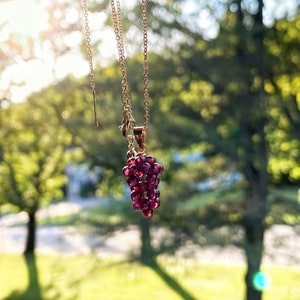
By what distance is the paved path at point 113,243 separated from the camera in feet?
13.1

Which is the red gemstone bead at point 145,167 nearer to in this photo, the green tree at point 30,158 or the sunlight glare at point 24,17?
the sunlight glare at point 24,17

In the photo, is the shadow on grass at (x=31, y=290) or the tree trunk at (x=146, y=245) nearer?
the tree trunk at (x=146, y=245)

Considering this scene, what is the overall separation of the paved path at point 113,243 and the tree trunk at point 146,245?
0.32ft

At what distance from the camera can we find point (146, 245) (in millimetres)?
4082

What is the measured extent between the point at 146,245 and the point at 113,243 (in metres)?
4.78

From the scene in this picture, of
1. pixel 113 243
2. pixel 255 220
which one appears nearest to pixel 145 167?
pixel 255 220

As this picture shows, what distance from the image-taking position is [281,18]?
13.2ft

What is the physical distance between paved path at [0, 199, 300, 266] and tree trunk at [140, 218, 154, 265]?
0.10 m

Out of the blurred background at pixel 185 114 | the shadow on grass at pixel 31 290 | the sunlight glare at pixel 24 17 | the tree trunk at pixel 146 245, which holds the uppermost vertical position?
the sunlight glare at pixel 24 17

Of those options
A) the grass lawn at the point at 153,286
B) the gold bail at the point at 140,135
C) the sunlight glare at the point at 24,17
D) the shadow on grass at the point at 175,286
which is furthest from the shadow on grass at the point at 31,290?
the gold bail at the point at 140,135

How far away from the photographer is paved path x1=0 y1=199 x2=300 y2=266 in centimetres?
400

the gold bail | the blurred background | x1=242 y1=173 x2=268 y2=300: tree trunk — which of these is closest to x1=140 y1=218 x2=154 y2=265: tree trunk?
the blurred background

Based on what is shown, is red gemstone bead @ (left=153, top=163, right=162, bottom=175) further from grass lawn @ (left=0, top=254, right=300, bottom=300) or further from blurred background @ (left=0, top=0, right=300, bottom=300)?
grass lawn @ (left=0, top=254, right=300, bottom=300)

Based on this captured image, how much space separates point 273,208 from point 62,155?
4594mm
